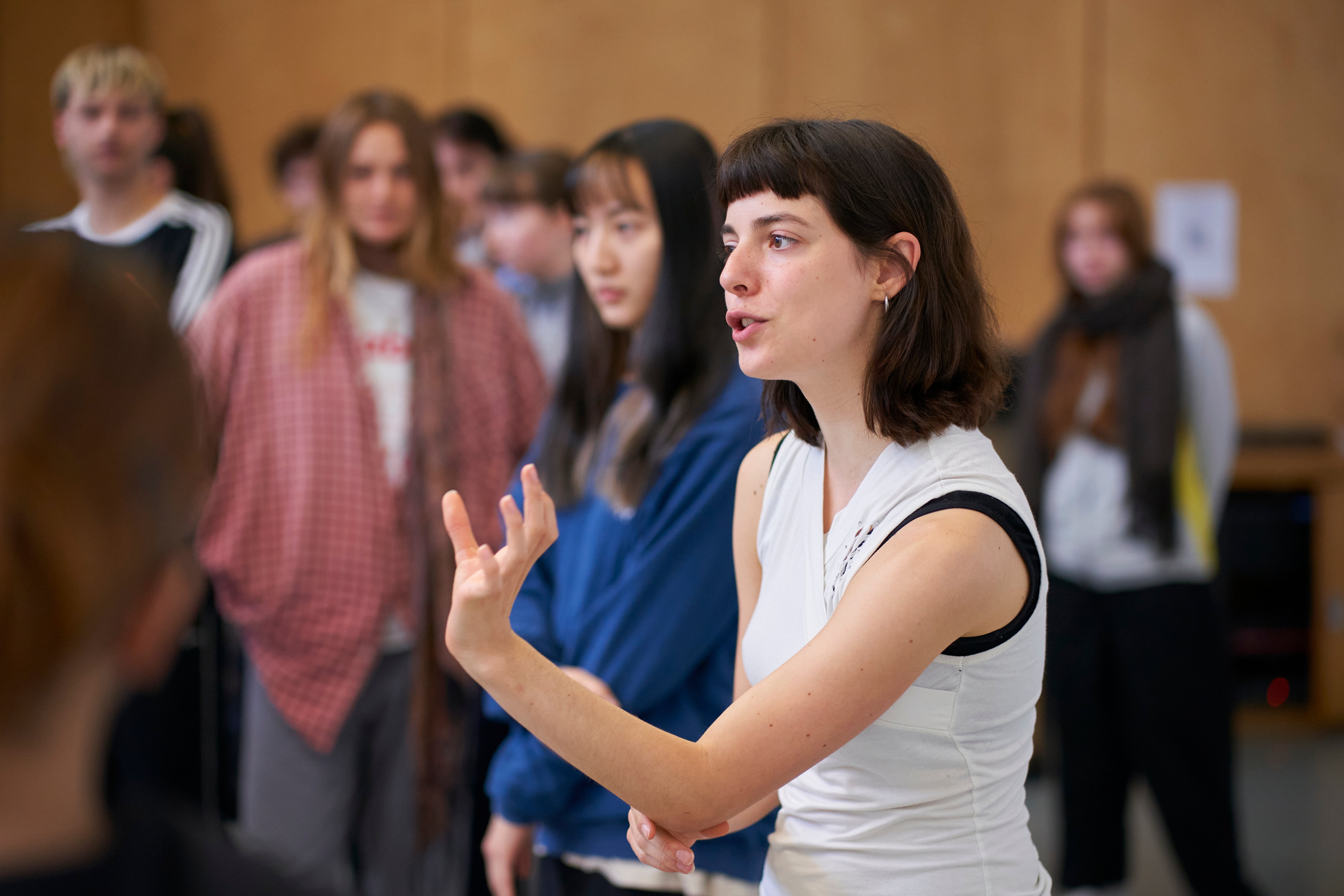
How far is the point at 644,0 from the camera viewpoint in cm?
541

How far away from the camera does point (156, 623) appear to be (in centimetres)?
64

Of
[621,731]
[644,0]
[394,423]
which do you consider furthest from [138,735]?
[644,0]

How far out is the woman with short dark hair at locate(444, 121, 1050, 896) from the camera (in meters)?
1.03

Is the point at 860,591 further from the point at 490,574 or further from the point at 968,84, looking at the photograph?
the point at 968,84

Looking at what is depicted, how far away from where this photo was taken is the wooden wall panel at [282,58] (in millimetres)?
5262

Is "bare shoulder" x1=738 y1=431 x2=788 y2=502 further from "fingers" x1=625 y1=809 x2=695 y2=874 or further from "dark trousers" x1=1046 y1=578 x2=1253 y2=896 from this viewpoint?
"dark trousers" x1=1046 y1=578 x2=1253 y2=896

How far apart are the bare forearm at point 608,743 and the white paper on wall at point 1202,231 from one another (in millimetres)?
5033

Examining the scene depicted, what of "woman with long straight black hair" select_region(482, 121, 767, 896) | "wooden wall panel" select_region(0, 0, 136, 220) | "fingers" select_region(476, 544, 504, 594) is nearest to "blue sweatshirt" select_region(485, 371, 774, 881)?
"woman with long straight black hair" select_region(482, 121, 767, 896)

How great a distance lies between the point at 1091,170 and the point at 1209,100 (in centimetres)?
60

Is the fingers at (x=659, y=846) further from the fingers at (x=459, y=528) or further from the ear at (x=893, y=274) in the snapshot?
the ear at (x=893, y=274)

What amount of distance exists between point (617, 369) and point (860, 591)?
2.88 feet

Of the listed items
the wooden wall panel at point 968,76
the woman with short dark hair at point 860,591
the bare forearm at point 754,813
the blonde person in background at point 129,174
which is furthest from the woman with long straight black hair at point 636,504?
the wooden wall panel at point 968,76

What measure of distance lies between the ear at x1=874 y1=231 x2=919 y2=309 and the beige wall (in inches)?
171

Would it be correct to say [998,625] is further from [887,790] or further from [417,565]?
[417,565]
